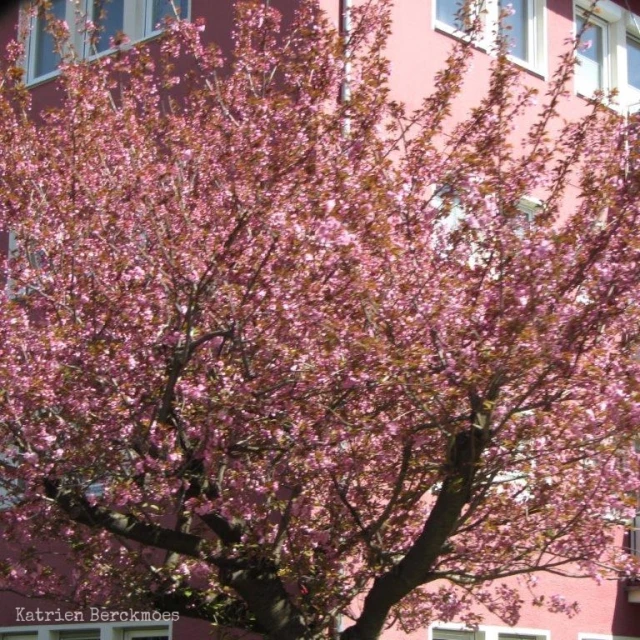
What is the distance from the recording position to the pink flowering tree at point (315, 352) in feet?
29.8

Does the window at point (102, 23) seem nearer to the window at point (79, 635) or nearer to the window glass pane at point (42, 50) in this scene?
the window glass pane at point (42, 50)

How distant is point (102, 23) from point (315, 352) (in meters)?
9.06

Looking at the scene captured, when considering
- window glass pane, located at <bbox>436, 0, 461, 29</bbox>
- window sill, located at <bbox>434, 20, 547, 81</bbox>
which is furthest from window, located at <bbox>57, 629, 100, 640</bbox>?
window glass pane, located at <bbox>436, 0, 461, 29</bbox>

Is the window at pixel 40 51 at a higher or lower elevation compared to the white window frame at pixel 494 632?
higher

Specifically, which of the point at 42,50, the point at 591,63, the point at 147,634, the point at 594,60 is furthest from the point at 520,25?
the point at 147,634

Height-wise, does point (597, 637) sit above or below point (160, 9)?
below

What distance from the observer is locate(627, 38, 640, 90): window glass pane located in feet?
62.6

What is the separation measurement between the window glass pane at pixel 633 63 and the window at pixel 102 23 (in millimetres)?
6715

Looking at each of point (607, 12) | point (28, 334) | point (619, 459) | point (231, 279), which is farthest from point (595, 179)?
point (607, 12)

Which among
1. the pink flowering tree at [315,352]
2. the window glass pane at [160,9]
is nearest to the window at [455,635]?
the pink flowering tree at [315,352]

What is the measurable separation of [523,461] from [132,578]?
315 centimetres

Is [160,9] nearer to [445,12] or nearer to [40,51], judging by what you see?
[40,51]

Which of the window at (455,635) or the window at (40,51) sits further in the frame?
the window at (40,51)

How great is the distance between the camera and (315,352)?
30.2ft
